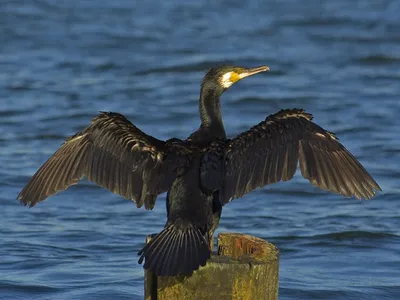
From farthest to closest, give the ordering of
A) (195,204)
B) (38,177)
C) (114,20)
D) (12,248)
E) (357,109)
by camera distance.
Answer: (114,20), (357,109), (12,248), (38,177), (195,204)

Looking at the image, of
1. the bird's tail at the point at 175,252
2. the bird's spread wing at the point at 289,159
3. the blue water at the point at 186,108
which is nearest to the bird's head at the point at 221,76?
the bird's spread wing at the point at 289,159

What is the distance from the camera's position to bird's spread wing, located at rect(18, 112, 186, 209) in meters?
6.60

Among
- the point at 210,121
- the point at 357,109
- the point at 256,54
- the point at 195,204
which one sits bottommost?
the point at 195,204

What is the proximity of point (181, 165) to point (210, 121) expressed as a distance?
0.68 metres

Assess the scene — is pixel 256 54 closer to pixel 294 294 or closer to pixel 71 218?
pixel 71 218

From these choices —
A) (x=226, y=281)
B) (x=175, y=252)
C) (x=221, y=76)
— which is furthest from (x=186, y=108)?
(x=226, y=281)

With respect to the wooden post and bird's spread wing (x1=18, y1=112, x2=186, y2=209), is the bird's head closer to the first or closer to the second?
bird's spread wing (x1=18, y1=112, x2=186, y2=209)

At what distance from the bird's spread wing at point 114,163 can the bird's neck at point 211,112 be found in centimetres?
45

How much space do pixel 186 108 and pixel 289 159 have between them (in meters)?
8.28

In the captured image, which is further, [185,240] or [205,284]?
[185,240]

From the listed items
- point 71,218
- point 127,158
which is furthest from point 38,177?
point 71,218

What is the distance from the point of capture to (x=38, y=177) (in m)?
7.04

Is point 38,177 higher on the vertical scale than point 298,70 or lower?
lower

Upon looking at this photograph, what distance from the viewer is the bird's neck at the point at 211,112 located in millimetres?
7074
